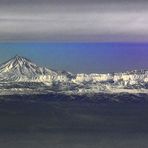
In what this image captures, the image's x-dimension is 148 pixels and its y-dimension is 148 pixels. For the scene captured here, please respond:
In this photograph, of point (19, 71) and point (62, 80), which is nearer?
point (62, 80)

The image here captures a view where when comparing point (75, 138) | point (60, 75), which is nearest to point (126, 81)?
point (75, 138)

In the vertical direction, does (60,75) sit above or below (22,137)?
above

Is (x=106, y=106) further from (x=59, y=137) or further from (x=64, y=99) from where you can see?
(x=59, y=137)

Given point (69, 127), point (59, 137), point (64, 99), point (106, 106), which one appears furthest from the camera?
point (106, 106)

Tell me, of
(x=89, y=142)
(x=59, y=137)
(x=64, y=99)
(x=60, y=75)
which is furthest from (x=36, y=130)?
(x=60, y=75)

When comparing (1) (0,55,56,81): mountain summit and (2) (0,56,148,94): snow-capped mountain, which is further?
(1) (0,55,56,81): mountain summit

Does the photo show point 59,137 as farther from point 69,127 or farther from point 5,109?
point 5,109

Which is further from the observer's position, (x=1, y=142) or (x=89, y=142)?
(x=89, y=142)

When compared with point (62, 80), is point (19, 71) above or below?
above

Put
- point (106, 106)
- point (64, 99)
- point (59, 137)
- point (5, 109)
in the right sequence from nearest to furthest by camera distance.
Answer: point (59, 137), point (64, 99), point (5, 109), point (106, 106)

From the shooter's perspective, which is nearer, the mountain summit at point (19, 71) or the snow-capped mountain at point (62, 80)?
the snow-capped mountain at point (62, 80)
